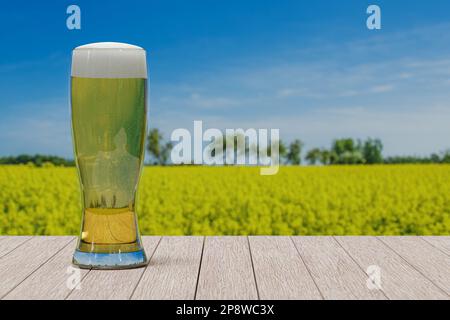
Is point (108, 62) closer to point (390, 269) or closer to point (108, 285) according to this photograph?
point (108, 285)

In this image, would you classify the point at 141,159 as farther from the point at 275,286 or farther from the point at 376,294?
the point at 376,294

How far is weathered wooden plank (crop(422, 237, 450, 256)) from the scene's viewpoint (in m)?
2.93

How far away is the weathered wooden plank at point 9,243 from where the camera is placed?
2852 mm

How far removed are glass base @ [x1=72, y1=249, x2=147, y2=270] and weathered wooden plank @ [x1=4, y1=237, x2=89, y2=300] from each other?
0.05m

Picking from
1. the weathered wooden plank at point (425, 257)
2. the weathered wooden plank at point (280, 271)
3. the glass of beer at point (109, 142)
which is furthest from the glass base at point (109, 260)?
the weathered wooden plank at point (425, 257)

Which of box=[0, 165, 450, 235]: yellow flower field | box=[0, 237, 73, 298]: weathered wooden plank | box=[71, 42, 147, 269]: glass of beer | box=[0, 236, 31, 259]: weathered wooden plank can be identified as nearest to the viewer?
box=[0, 237, 73, 298]: weathered wooden plank

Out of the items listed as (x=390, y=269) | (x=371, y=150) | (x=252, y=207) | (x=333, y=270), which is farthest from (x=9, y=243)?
(x=371, y=150)

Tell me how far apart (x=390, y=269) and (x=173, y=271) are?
82cm

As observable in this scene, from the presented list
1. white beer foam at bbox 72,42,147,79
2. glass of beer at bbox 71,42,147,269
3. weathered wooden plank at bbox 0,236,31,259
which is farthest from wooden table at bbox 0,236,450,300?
white beer foam at bbox 72,42,147,79

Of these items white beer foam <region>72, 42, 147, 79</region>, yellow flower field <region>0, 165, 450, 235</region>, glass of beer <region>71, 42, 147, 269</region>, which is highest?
white beer foam <region>72, 42, 147, 79</region>

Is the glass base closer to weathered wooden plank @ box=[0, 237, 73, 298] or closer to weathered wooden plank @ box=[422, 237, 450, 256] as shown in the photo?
weathered wooden plank @ box=[0, 237, 73, 298]

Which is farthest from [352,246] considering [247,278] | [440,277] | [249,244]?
[247,278]

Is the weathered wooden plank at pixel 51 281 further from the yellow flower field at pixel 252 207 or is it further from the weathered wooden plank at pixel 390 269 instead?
the yellow flower field at pixel 252 207

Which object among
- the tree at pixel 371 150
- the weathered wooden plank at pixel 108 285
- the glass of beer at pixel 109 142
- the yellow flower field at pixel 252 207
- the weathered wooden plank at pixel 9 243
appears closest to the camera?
the weathered wooden plank at pixel 108 285
